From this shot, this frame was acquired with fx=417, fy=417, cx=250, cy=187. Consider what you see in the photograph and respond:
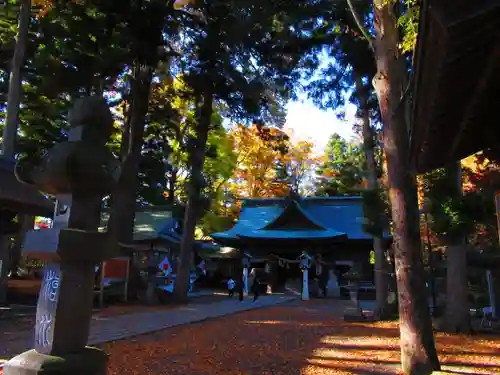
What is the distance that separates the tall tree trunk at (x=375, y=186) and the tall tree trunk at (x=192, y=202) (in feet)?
21.8

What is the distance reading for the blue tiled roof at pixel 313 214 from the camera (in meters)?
25.1

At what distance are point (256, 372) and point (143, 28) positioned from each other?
12.8m

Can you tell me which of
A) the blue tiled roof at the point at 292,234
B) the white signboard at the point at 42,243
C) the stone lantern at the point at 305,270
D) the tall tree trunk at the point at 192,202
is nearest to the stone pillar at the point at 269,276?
the blue tiled roof at the point at 292,234

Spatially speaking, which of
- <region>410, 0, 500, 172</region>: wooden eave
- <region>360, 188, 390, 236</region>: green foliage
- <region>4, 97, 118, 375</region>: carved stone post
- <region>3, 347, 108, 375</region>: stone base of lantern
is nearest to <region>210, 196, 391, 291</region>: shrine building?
<region>360, 188, 390, 236</region>: green foliage

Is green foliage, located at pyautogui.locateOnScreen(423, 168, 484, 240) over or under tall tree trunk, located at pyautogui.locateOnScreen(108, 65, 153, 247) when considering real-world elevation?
under

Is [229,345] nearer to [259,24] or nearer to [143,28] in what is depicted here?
[259,24]

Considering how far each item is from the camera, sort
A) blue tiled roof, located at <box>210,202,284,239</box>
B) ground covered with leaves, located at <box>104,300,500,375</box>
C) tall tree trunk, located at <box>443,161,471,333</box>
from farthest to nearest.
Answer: blue tiled roof, located at <box>210,202,284,239</box> → tall tree trunk, located at <box>443,161,471,333</box> → ground covered with leaves, located at <box>104,300,500,375</box>

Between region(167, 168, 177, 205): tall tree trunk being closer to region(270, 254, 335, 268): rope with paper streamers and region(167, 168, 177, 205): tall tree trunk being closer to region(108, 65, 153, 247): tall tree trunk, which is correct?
region(270, 254, 335, 268): rope with paper streamers

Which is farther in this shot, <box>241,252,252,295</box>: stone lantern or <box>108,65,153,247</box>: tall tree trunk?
<box>241,252,252,295</box>: stone lantern

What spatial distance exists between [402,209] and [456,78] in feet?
9.91

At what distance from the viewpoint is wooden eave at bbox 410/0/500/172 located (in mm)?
2379

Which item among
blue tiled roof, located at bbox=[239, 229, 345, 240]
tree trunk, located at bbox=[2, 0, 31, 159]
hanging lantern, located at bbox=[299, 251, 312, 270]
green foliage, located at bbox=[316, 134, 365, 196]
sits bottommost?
hanging lantern, located at bbox=[299, 251, 312, 270]

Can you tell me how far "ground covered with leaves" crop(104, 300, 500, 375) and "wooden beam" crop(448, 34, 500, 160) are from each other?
3.53 meters

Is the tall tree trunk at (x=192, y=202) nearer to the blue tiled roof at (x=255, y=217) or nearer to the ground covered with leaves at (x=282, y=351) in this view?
the ground covered with leaves at (x=282, y=351)
